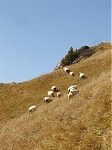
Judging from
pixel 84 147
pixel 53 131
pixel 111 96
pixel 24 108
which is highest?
pixel 24 108

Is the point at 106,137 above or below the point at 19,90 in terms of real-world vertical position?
below

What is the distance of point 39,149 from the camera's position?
40.7 ft

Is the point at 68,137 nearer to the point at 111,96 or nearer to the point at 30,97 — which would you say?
the point at 111,96

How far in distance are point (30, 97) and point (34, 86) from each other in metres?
4.40

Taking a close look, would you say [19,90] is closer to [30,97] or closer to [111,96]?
[30,97]

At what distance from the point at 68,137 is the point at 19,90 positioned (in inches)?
1398

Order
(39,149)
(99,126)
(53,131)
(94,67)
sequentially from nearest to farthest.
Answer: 1. (99,126)
2. (39,149)
3. (53,131)
4. (94,67)

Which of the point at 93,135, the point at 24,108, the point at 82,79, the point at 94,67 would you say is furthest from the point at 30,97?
the point at 93,135

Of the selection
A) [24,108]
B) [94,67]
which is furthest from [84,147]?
[94,67]

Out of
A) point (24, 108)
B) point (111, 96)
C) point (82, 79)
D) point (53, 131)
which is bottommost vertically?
point (53, 131)

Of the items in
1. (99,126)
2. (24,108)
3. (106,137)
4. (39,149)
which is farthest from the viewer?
(24,108)

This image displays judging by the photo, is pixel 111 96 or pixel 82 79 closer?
pixel 111 96

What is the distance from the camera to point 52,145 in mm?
11789

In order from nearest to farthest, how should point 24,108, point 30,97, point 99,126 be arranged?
point 99,126 < point 24,108 < point 30,97
